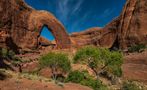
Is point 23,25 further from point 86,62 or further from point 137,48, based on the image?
point 86,62

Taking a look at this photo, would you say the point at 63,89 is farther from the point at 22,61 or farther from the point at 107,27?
the point at 107,27

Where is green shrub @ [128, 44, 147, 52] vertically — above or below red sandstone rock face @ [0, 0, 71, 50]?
below

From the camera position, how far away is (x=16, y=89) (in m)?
23.2

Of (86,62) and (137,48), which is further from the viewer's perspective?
(137,48)

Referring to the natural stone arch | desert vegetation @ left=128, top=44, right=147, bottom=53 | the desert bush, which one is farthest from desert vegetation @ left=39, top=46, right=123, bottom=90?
the natural stone arch

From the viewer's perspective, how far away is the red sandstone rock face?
216 feet

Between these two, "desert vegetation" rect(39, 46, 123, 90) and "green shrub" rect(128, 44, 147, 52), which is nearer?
"desert vegetation" rect(39, 46, 123, 90)

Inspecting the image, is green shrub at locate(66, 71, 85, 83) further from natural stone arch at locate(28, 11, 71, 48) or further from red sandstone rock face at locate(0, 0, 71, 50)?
natural stone arch at locate(28, 11, 71, 48)

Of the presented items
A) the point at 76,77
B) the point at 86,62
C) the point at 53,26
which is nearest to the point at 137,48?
the point at 53,26

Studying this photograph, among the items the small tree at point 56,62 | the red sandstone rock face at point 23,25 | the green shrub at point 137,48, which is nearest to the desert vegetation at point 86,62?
the small tree at point 56,62

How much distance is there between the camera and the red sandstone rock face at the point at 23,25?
65750 millimetres

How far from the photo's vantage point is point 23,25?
7500 centimetres

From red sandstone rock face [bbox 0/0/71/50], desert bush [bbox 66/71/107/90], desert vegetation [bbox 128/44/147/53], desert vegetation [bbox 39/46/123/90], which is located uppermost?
red sandstone rock face [bbox 0/0/71/50]

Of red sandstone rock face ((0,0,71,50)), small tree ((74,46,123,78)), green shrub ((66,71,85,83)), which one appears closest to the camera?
green shrub ((66,71,85,83))
